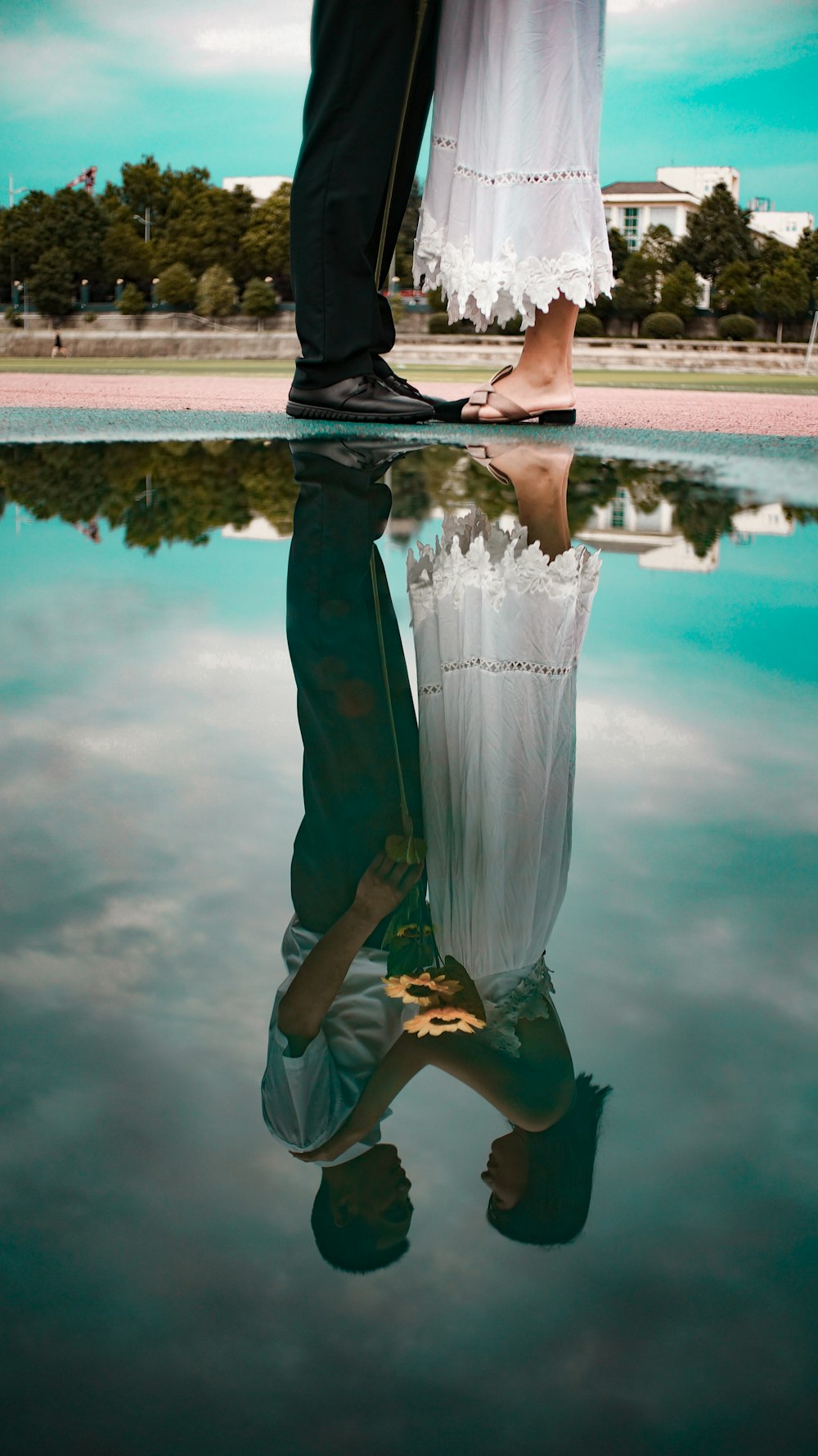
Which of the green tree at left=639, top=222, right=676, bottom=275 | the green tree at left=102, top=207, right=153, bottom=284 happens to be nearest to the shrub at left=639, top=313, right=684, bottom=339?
the green tree at left=639, top=222, right=676, bottom=275

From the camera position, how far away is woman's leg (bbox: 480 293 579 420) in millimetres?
2326

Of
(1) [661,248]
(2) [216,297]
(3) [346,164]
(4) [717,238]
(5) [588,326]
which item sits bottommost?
(3) [346,164]

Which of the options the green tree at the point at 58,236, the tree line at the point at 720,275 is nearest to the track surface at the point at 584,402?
the tree line at the point at 720,275

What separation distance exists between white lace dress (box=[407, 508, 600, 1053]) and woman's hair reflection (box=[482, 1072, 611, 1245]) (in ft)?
0.14

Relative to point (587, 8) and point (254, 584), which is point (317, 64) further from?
point (254, 584)

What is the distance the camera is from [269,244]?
33.3 m

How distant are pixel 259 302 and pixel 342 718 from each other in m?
27.8

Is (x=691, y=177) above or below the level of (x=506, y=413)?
above

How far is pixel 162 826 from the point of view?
0.50 meters

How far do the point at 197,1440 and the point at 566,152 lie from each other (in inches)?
93.1

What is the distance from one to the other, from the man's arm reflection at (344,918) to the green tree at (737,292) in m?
27.5

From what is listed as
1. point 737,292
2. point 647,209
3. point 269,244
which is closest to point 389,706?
point 737,292

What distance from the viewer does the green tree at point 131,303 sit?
3003cm

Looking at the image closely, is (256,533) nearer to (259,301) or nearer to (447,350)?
(447,350)
